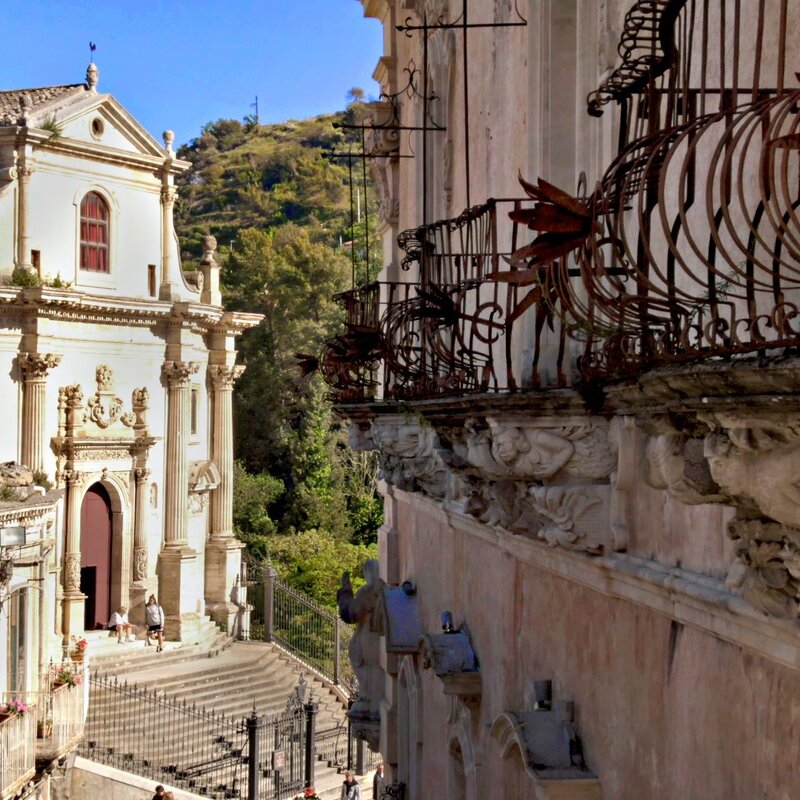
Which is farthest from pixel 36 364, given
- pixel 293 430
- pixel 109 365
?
pixel 293 430

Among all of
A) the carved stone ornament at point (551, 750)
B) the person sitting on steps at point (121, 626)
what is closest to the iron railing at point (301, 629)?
the person sitting on steps at point (121, 626)

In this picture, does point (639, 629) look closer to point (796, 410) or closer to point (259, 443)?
point (796, 410)

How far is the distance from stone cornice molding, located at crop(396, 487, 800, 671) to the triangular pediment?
2257 centimetres

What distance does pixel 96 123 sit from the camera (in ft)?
95.6

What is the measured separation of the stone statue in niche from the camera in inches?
518

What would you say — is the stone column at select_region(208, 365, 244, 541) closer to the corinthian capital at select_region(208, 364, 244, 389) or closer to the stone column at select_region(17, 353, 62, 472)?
the corinthian capital at select_region(208, 364, 244, 389)

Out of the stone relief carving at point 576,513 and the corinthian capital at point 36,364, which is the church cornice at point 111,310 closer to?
the corinthian capital at point 36,364

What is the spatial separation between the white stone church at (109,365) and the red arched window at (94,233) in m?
0.03

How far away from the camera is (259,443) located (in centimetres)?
4931

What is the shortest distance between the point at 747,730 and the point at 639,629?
1.16 meters

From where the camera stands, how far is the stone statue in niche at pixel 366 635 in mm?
13156

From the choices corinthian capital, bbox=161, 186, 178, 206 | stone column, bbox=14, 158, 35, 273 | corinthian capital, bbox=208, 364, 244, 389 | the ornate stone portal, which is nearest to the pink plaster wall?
the ornate stone portal

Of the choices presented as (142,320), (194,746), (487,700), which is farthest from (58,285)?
(487,700)

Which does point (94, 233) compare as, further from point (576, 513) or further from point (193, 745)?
point (576, 513)
